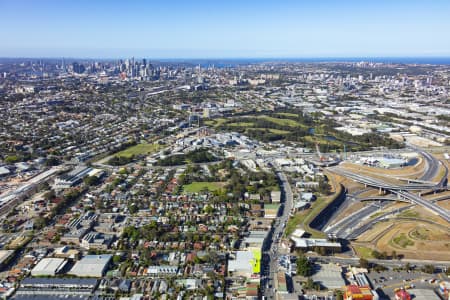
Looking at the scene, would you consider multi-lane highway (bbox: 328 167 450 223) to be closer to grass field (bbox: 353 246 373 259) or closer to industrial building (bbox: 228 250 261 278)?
grass field (bbox: 353 246 373 259)

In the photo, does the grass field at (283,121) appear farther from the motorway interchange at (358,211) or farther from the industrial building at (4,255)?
the industrial building at (4,255)

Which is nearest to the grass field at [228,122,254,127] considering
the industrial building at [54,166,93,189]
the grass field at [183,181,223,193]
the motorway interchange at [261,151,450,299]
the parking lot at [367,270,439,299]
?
the motorway interchange at [261,151,450,299]

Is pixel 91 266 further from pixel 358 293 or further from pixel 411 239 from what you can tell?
pixel 411 239

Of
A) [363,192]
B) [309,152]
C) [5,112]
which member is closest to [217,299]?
[363,192]

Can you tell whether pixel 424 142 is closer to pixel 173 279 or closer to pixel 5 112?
pixel 173 279

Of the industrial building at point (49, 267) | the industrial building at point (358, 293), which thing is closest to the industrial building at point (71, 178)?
the industrial building at point (49, 267)
